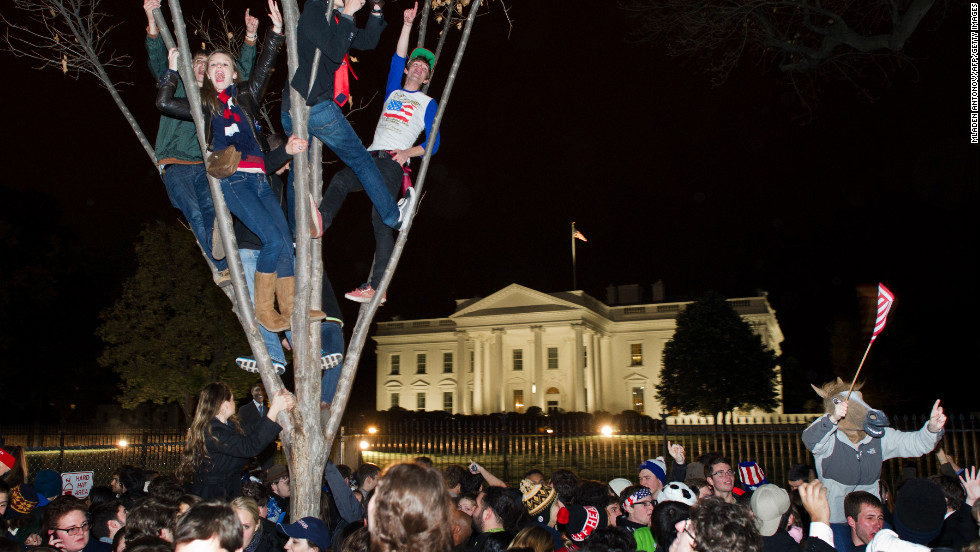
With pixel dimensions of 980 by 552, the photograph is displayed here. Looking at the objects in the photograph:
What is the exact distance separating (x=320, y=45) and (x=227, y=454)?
103 inches

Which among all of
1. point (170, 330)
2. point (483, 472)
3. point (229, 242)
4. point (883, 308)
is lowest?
point (483, 472)

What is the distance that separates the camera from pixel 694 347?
144 feet

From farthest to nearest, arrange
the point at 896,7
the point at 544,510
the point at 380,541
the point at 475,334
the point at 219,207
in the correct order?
the point at 475,334 < the point at 896,7 < the point at 544,510 < the point at 219,207 < the point at 380,541

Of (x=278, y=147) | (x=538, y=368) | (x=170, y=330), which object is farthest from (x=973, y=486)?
(x=538, y=368)

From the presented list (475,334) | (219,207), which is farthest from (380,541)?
(475,334)

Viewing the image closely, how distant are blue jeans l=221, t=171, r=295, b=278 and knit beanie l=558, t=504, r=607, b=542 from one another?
2.59m

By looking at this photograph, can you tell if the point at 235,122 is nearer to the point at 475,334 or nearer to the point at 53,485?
the point at 53,485

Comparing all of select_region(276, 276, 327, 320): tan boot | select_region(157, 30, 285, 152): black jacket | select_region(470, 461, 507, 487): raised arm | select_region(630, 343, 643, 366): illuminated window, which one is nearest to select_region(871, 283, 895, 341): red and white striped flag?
select_region(470, 461, 507, 487): raised arm

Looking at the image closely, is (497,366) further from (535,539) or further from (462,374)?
(535,539)

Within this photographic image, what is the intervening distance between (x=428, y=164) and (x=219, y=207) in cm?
139

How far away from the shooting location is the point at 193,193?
17.0ft

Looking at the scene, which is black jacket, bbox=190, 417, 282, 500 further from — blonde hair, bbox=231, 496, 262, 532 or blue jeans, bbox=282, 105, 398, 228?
blue jeans, bbox=282, 105, 398, 228

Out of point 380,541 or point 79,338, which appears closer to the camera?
point 380,541

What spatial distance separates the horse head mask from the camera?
214 inches
